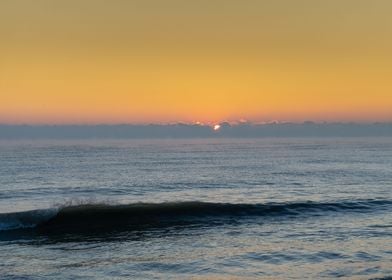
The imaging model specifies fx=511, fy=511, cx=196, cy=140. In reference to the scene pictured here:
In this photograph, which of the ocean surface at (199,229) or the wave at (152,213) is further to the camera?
the wave at (152,213)

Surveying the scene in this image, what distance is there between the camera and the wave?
30172 millimetres

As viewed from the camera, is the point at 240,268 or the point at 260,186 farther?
the point at 260,186

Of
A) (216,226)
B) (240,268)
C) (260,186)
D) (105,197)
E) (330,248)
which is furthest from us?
(260,186)

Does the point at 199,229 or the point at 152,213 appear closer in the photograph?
the point at 199,229

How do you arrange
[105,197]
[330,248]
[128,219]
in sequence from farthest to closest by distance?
[105,197] → [128,219] → [330,248]

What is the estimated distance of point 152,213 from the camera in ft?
110

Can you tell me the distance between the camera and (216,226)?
96.6 feet

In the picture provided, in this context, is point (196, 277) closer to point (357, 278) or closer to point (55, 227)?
point (357, 278)

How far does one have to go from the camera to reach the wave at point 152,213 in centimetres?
3017

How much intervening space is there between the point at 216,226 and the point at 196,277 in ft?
40.6

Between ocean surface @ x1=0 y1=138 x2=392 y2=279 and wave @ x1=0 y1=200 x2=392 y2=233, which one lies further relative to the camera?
wave @ x1=0 y1=200 x2=392 y2=233

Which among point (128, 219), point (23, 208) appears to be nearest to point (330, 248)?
point (128, 219)

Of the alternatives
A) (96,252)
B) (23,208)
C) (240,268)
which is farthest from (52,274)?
(23,208)

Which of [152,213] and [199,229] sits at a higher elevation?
[152,213]
